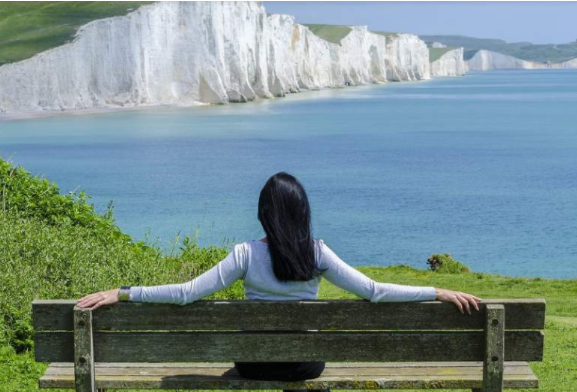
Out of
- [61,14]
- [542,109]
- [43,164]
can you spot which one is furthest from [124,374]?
[542,109]

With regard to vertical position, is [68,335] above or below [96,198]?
above

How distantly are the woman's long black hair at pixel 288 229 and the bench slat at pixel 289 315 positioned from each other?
0.19 meters

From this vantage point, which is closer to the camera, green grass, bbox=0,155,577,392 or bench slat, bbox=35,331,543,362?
bench slat, bbox=35,331,543,362

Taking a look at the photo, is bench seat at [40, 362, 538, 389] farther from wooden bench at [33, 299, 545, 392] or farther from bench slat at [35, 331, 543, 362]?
bench slat at [35, 331, 543, 362]

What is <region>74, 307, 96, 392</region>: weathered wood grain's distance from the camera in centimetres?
501

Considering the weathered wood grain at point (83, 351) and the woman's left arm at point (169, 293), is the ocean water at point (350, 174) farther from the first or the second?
the woman's left arm at point (169, 293)

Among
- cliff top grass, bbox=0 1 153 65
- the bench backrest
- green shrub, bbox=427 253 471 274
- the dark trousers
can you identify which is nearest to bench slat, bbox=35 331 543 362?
the bench backrest

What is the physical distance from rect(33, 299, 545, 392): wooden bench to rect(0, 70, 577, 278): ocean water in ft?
37.2

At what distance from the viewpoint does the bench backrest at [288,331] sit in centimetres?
501

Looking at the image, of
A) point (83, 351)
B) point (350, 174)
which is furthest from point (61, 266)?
point (350, 174)

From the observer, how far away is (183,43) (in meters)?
99.9

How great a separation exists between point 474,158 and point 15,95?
4655 centimetres

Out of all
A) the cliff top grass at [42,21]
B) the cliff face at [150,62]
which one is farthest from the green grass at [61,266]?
the cliff top grass at [42,21]

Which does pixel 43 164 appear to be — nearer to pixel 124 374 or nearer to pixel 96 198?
pixel 96 198
